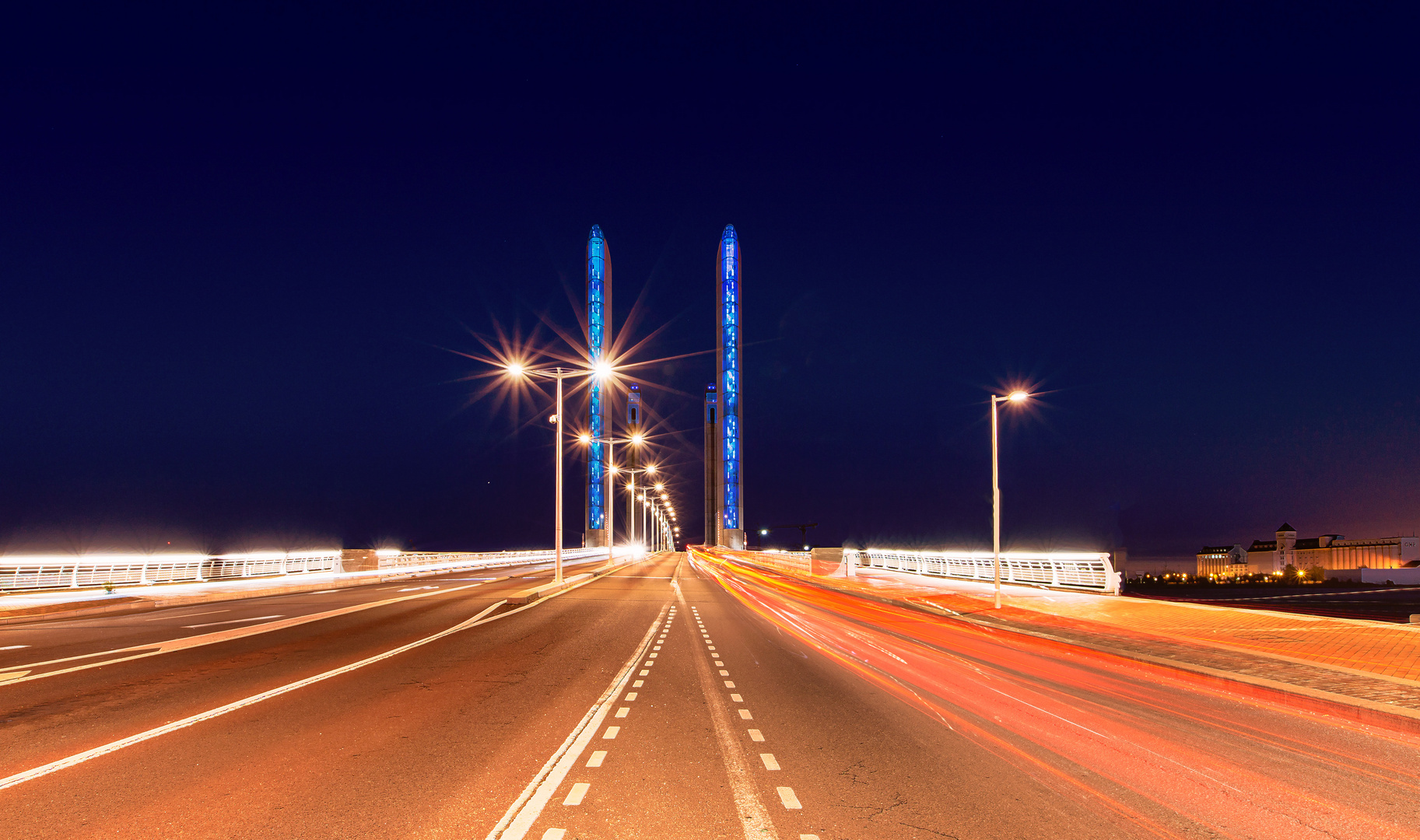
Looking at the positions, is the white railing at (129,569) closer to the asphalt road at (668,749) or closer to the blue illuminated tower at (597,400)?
the asphalt road at (668,749)

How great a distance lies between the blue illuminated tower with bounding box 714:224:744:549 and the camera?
433 ft

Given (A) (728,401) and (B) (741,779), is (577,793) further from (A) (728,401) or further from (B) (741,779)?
(A) (728,401)

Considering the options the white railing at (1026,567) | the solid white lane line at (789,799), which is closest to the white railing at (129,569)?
the solid white lane line at (789,799)

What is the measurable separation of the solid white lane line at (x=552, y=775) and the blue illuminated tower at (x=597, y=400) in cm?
10903

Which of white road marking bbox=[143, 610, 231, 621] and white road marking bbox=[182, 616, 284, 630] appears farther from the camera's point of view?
white road marking bbox=[143, 610, 231, 621]

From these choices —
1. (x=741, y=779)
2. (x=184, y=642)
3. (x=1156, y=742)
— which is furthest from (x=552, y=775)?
(x=184, y=642)

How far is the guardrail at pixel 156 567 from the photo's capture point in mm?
27438

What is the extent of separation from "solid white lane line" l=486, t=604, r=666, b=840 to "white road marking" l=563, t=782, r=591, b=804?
13 centimetres

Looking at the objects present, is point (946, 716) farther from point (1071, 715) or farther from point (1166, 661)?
point (1166, 661)

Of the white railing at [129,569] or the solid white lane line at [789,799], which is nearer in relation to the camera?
the solid white lane line at [789,799]

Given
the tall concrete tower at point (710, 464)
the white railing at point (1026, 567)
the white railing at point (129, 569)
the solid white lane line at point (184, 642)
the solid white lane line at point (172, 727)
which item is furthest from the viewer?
the tall concrete tower at point (710, 464)

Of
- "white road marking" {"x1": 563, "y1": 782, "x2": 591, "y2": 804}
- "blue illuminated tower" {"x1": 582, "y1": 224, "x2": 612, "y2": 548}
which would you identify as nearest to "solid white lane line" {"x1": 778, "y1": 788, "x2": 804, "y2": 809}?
"white road marking" {"x1": 563, "y1": 782, "x2": 591, "y2": 804}

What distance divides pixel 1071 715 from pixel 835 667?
14.9 ft

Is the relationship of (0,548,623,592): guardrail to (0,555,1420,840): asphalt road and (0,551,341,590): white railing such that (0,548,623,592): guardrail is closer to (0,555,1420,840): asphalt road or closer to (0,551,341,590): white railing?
(0,551,341,590): white railing
